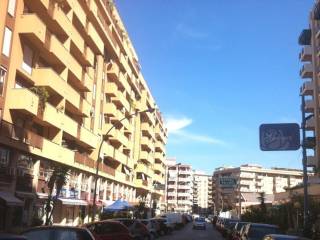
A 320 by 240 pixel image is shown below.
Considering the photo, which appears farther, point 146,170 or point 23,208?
point 146,170

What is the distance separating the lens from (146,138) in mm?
97188

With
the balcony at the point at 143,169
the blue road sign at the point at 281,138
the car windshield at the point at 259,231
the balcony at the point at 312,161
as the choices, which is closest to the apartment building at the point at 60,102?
the balcony at the point at 143,169

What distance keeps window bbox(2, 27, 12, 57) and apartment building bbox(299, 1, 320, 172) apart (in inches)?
1848

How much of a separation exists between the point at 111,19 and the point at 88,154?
17175 mm

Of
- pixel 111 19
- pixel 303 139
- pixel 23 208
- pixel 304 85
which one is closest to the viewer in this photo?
pixel 303 139

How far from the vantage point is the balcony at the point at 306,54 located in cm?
8033

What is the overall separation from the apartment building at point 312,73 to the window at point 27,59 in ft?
143

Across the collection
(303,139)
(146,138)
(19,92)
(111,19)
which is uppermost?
(111,19)

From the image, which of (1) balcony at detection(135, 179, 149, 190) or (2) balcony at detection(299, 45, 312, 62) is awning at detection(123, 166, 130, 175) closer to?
(1) balcony at detection(135, 179, 149, 190)

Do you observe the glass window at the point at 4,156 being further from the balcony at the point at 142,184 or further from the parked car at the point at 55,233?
the balcony at the point at 142,184

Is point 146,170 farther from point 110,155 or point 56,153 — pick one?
point 56,153

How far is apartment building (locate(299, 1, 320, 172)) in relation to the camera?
7438 cm

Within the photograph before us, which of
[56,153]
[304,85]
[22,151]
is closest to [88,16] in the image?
[56,153]

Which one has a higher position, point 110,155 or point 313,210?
point 110,155
